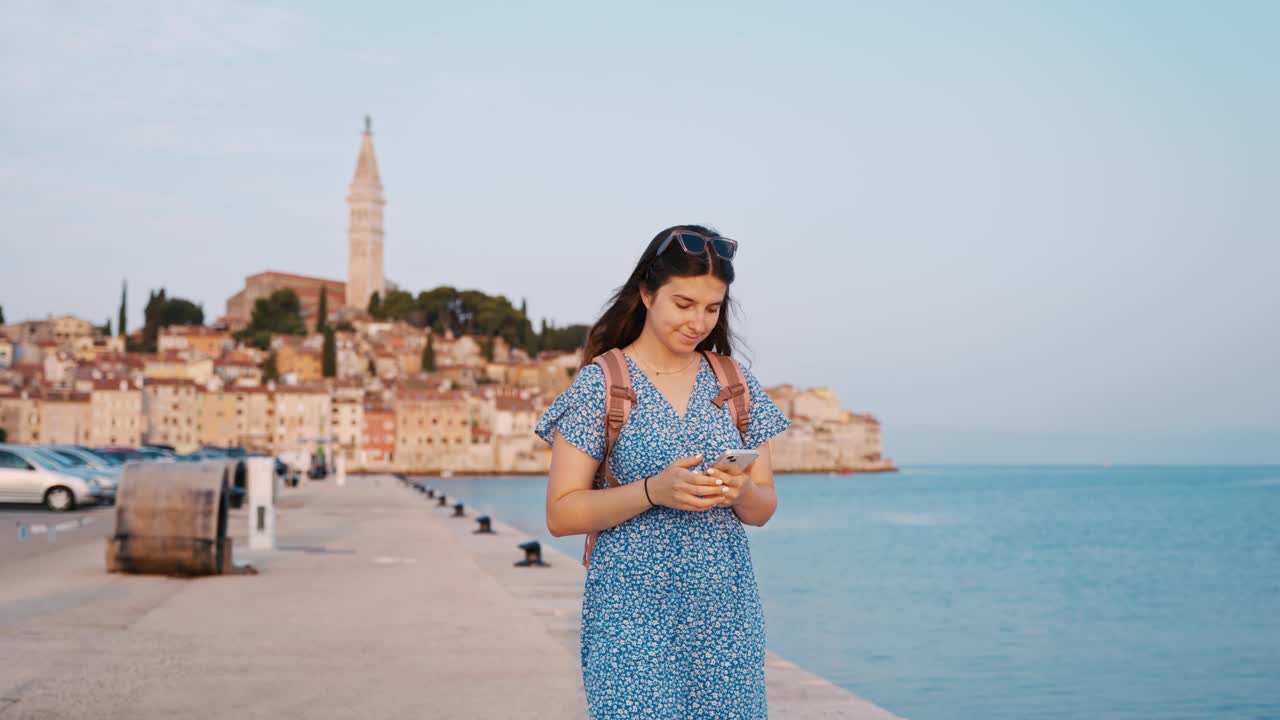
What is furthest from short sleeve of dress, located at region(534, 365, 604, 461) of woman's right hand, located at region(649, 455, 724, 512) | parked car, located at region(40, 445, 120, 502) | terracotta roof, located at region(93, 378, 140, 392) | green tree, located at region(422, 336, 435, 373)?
green tree, located at region(422, 336, 435, 373)

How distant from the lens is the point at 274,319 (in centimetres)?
14288

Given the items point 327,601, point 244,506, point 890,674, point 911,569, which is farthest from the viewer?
point 911,569

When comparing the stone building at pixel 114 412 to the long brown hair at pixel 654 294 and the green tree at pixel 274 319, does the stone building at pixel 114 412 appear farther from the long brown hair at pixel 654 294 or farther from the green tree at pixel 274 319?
the long brown hair at pixel 654 294

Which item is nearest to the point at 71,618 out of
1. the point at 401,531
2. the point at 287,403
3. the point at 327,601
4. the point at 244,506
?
the point at 327,601

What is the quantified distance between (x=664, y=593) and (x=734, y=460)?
13.8 inches

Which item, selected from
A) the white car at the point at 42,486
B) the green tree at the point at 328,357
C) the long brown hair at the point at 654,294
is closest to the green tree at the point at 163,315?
the green tree at the point at 328,357

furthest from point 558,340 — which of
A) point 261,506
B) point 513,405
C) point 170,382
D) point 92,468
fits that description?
point 261,506

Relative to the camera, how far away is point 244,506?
2592 cm

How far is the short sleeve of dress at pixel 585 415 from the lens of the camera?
111 inches

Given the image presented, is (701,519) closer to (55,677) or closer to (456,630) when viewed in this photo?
(55,677)

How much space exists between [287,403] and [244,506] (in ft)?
300

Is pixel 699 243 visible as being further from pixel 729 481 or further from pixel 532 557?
pixel 532 557

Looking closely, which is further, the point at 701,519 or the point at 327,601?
the point at 327,601

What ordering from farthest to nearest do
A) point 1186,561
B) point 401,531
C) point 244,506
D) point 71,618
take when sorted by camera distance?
point 1186,561 → point 244,506 → point 401,531 → point 71,618
